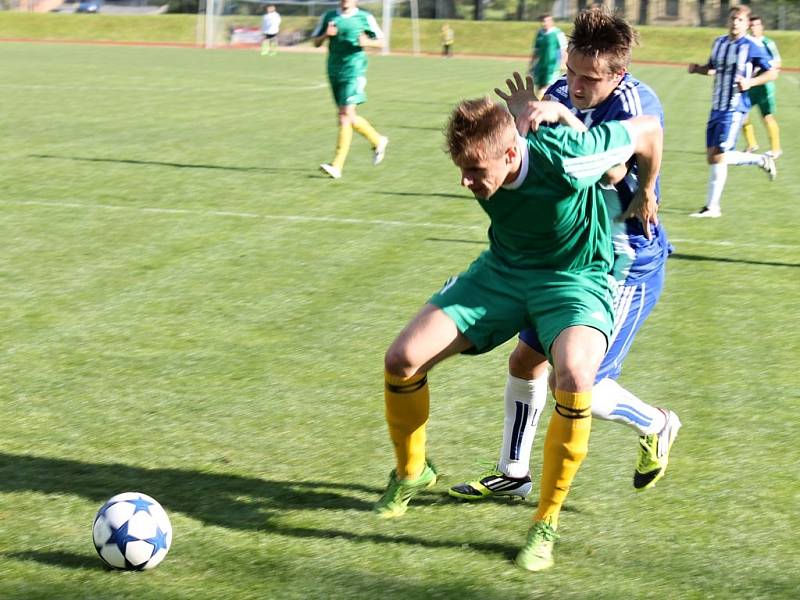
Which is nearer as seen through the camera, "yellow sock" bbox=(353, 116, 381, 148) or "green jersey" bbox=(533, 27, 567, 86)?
"yellow sock" bbox=(353, 116, 381, 148)

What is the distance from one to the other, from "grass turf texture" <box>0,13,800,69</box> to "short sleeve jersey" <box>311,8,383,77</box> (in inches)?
1585

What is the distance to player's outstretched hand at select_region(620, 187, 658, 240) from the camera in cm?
456

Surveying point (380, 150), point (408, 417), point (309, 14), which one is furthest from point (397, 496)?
point (309, 14)

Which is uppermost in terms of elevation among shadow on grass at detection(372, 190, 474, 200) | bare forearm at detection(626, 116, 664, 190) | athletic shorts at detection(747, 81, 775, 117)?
bare forearm at detection(626, 116, 664, 190)

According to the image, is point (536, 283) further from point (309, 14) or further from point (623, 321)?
point (309, 14)

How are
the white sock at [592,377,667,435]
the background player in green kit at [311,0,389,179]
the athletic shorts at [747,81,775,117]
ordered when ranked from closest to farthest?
the white sock at [592,377,667,435]
the background player in green kit at [311,0,389,179]
the athletic shorts at [747,81,775,117]

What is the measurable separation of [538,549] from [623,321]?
106cm

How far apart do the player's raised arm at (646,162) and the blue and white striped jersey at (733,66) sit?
25.2ft

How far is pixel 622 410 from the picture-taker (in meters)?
4.79

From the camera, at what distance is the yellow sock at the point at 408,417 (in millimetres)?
4449

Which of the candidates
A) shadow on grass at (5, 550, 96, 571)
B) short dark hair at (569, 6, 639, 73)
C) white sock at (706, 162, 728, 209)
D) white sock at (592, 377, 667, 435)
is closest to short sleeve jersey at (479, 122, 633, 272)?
short dark hair at (569, 6, 639, 73)

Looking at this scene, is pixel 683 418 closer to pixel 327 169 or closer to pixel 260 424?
pixel 260 424

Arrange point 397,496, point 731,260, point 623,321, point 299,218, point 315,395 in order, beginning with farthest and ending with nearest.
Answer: point 299,218, point 731,260, point 315,395, point 623,321, point 397,496

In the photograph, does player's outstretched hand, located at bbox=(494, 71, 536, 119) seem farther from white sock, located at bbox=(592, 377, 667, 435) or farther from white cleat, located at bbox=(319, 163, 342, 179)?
white cleat, located at bbox=(319, 163, 342, 179)
